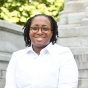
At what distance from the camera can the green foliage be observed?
1752cm

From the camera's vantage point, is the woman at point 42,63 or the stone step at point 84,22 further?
the stone step at point 84,22

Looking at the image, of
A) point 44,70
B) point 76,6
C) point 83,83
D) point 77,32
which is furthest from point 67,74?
point 76,6

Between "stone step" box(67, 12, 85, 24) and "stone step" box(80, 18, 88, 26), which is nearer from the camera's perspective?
"stone step" box(80, 18, 88, 26)

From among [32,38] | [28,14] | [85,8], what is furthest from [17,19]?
[32,38]

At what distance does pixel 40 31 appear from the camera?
356cm

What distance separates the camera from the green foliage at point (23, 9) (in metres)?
17.5

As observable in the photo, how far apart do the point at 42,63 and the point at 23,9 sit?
48.9 ft

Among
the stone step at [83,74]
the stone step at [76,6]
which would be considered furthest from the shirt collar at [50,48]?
the stone step at [76,6]

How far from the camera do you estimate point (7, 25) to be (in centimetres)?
873

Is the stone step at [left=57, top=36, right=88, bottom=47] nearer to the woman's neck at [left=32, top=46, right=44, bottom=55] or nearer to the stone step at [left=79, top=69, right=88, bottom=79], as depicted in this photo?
the stone step at [left=79, top=69, right=88, bottom=79]

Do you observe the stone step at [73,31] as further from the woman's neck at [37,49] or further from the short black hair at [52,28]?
the woman's neck at [37,49]

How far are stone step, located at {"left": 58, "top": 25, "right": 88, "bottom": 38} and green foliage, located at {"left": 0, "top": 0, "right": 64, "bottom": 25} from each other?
7.81 meters

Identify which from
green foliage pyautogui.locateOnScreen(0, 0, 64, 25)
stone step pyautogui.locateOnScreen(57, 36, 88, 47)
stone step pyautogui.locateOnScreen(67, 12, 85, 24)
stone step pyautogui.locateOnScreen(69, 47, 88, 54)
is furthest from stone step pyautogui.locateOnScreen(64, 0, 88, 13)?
green foliage pyautogui.locateOnScreen(0, 0, 64, 25)

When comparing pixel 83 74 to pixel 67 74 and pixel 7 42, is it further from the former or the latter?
pixel 67 74
